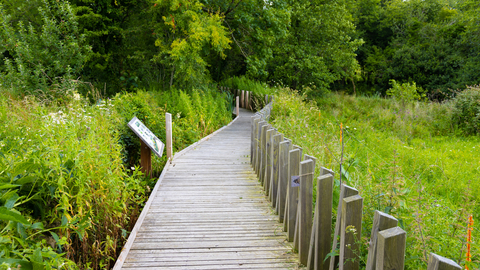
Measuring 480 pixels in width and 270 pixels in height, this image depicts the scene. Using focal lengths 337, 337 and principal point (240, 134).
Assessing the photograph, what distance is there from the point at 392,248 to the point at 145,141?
4322mm

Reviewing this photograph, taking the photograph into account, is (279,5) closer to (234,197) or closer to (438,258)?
(234,197)

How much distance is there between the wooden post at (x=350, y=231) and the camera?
2.32m

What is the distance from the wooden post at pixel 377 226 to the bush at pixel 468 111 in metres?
10.0

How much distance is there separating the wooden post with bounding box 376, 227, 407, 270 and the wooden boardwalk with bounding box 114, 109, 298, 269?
4.66 ft

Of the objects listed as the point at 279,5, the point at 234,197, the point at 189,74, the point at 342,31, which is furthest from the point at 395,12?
the point at 234,197

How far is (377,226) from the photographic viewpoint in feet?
6.40

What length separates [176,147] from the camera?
845 cm

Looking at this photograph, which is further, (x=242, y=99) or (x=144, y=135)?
(x=242, y=99)

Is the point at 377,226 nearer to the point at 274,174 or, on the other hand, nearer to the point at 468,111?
the point at 274,174

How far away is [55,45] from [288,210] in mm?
12179

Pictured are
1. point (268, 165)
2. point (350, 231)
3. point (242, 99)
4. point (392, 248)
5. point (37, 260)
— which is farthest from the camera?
point (242, 99)

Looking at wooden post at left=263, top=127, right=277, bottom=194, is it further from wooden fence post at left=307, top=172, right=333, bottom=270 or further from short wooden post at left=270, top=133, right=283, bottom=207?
wooden fence post at left=307, top=172, right=333, bottom=270

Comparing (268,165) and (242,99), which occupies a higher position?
(242,99)

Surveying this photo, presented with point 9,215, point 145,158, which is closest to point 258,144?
point 145,158
